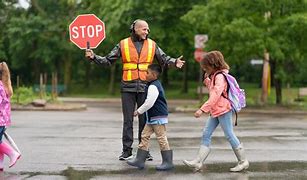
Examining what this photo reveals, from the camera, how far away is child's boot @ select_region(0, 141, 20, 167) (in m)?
8.45

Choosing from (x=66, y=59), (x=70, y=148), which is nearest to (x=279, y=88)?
(x=70, y=148)

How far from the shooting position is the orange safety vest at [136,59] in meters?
8.95

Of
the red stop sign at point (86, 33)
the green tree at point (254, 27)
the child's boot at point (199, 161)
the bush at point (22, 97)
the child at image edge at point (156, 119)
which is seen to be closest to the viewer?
the child's boot at point (199, 161)

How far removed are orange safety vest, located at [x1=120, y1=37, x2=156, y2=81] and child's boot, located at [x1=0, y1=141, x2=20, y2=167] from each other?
2005mm

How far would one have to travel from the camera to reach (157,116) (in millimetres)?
8477

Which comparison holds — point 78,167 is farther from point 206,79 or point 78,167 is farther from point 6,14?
point 6,14

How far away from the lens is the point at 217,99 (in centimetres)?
822

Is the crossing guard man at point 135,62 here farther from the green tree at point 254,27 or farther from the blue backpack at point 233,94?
the green tree at point 254,27

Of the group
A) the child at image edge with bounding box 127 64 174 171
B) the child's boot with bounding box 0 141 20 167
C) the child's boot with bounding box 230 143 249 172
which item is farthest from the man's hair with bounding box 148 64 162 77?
the child's boot with bounding box 0 141 20 167

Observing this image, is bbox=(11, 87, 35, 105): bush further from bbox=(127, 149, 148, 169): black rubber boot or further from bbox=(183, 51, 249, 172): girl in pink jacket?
bbox=(183, 51, 249, 172): girl in pink jacket

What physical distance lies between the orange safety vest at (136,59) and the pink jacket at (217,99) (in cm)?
112

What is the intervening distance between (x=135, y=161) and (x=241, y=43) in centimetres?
1462

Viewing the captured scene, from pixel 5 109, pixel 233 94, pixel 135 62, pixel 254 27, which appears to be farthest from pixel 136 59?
pixel 254 27

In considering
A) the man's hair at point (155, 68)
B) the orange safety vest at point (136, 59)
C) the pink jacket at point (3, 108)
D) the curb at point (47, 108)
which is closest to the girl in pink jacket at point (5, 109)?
the pink jacket at point (3, 108)
